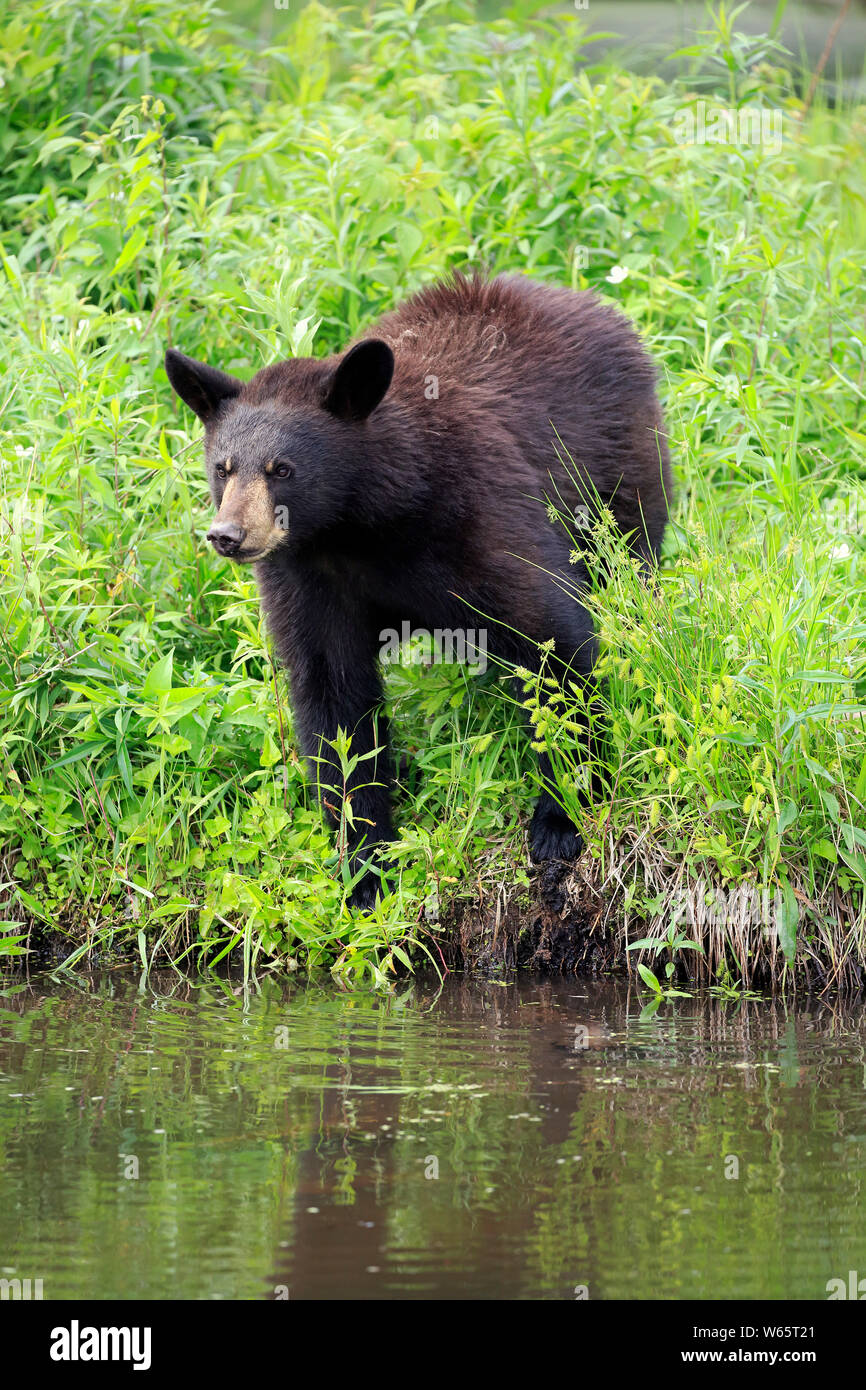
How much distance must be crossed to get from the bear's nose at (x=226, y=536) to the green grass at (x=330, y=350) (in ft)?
2.79

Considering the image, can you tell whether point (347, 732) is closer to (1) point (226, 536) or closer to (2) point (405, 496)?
(2) point (405, 496)

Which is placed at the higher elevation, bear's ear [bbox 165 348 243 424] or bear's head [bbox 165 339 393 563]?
bear's ear [bbox 165 348 243 424]

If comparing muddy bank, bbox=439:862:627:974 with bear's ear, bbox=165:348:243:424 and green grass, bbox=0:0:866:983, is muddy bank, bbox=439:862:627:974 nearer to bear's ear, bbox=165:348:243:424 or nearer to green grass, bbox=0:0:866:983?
green grass, bbox=0:0:866:983

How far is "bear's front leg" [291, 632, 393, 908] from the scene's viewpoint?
5.77 metres

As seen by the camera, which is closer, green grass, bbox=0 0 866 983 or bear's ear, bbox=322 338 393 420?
bear's ear, bbox=322 338 393 420

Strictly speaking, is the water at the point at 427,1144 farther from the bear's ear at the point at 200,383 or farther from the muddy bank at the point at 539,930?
the bear's ear at the point at 200,383

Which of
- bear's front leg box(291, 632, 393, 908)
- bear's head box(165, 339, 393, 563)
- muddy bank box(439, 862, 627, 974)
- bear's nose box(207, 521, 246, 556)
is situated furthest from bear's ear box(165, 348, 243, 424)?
muddy bank box(439, 862, 627, 974)

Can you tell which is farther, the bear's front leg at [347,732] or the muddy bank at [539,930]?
the bear's front leg at [347,732]

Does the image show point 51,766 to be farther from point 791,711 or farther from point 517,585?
point 791,711

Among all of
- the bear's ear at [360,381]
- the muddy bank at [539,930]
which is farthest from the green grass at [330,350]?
the bear's ear at [360,381]

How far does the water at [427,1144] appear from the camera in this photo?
346 centimetres

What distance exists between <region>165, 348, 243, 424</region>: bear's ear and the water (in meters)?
1.92

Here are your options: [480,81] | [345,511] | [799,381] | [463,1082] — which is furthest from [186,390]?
[480,81]

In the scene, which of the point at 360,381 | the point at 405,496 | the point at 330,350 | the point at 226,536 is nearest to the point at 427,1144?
the point at 226,536
